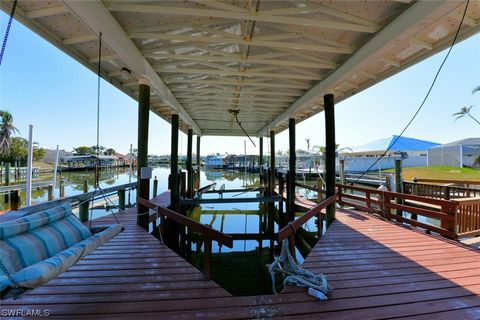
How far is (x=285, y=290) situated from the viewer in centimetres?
249

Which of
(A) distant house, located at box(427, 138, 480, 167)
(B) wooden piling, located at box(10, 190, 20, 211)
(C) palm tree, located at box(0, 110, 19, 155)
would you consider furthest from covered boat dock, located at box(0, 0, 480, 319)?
(C) palm tree, located at box(0, 110, 19, 155)

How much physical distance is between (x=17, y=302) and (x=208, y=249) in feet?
5.89

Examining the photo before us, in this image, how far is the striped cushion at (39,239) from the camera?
2.47 metres

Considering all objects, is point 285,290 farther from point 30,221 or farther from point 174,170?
point 174,170

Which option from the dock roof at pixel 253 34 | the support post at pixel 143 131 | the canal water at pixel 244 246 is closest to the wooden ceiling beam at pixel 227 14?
the dock roof at pixel 253 34

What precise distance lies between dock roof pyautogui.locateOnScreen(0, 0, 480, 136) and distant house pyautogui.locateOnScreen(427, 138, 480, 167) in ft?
67.5

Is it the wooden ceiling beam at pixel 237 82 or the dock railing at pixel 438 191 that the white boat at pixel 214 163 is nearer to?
the dock railing at pixel 438 191

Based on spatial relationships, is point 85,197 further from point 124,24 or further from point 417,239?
point 417,239

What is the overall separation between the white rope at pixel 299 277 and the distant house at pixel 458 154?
2281 centimetres

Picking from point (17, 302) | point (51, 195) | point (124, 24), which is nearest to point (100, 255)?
point (17, 302)

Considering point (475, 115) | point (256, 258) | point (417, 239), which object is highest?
point (475, 115)

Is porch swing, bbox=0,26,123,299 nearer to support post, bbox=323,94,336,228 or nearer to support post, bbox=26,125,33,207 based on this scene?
support post, bbox=26,125,33,207

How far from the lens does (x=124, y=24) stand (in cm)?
344

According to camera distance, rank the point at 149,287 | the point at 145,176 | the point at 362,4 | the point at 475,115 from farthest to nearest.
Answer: the point at 475,115, the point at 145,176, the point at 362,4, the point at 149,287
